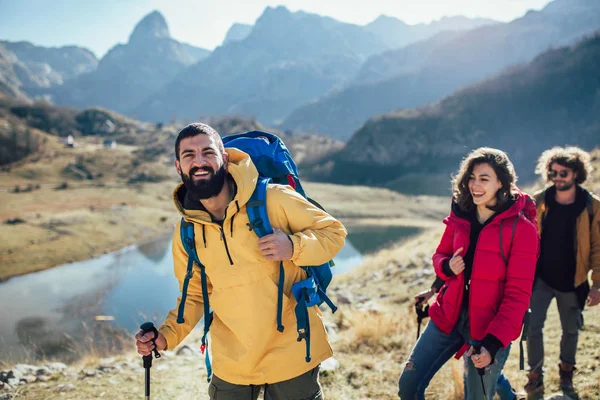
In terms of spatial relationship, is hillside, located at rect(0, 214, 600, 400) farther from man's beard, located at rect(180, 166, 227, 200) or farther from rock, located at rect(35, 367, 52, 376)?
man's beard, located at rect(180, 166, 227, 200)

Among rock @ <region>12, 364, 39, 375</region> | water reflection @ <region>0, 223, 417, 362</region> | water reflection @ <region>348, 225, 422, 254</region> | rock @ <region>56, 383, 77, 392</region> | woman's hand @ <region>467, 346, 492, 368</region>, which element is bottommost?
water reflection @ <region>0, 223, 417, 362</region>

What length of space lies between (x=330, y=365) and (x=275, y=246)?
3332 millimetres

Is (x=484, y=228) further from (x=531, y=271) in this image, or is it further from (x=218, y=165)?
(x=218, y=165)

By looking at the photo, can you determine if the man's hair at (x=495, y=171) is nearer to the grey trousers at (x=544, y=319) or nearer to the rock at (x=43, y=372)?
the grey trousers at (x=544, y=319)

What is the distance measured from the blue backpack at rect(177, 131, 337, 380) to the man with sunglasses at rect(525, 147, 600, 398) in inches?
95.0

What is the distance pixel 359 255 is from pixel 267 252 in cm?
2646

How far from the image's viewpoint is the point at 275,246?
2.22 metres

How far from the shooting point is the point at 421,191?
239 feet

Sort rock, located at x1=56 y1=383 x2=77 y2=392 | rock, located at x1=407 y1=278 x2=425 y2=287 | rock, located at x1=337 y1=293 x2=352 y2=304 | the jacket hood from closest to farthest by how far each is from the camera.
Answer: the jacket hood, rock, located at x1=56 y1=383 x2=77 y2=392, rock, located at x1=337 y1=293 x2=352 y2=304, rock, located at x1=407 y1=278 x2=425 y2=287

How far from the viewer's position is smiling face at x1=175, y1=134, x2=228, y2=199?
2400mm

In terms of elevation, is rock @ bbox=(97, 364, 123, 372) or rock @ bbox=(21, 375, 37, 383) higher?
rock @ bbox=(21, 375, 37, 383)

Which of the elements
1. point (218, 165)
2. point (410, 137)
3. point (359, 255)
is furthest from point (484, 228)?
point (410, 137)

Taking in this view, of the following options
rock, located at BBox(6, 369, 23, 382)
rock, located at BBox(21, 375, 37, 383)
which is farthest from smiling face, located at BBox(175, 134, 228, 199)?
rock, located at BBox(6, 369, 23, 382)

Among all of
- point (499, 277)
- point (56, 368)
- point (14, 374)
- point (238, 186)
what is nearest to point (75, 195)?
point (56, 368)
